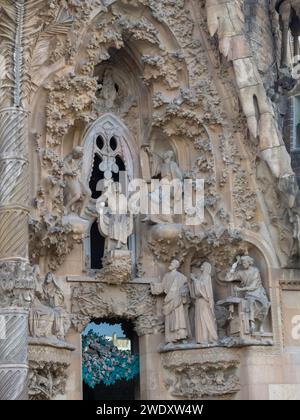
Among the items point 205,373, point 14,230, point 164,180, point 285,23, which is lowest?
point 205,373

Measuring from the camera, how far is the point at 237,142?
42.4ft

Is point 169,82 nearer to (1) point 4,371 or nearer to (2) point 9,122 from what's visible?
(2) point 9,122

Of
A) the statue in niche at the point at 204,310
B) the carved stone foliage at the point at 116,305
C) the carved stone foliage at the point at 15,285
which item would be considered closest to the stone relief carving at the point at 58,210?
the carved stone foliage at the point at 116,305

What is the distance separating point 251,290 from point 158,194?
1.76 meters

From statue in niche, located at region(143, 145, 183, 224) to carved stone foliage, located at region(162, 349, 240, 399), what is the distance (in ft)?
5.77

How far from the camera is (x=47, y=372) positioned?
1166 centimetres

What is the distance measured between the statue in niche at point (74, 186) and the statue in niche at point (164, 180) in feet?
2.95

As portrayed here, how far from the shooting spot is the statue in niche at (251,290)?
1215 centimetres

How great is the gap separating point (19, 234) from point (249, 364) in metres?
3.34

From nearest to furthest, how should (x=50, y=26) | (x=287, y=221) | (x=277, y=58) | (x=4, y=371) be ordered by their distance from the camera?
(x=4, y=371) → (x=50, y=26) → (x=287, y=221) → (x=277, y=58)

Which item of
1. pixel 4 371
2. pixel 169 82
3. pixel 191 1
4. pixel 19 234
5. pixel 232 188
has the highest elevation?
pixel 191 1

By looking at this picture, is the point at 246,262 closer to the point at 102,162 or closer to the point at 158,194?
the point at 158,194

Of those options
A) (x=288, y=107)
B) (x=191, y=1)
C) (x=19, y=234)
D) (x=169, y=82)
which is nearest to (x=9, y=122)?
(x=19, y=234)

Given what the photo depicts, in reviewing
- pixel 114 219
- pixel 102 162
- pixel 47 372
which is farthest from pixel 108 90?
pixel 47 372
